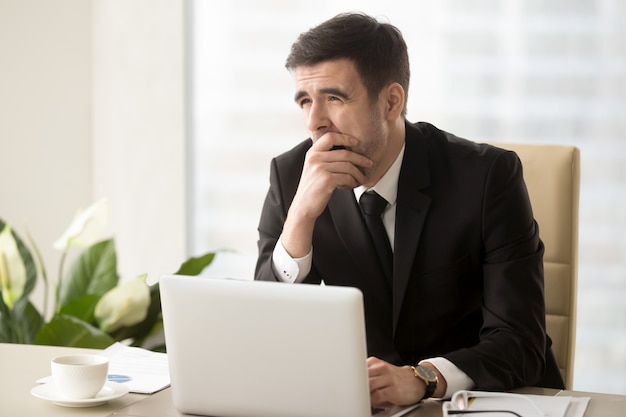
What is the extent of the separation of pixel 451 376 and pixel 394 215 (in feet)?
1.61

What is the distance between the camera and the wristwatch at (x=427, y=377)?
→ 4.74ft

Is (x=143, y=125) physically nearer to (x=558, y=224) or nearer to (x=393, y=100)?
(x=393, y=100)

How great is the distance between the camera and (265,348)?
127cm

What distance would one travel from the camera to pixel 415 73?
129 inches

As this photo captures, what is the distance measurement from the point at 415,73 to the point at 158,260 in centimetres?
127

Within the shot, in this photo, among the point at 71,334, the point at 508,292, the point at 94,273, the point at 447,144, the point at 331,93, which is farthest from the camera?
the point at 94,273

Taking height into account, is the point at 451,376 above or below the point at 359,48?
below

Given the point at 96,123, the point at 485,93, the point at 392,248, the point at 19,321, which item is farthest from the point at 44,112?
the point at 392,248

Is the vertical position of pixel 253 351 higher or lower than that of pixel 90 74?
lower

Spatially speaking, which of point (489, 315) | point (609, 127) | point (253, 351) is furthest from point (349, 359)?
point (609, 127)

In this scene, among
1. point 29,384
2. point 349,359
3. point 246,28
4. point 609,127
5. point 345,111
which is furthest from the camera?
point 246,28

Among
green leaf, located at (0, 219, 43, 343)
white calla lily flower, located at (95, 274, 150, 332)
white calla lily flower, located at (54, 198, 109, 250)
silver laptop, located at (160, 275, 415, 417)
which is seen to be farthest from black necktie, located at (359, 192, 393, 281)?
green leaf, located at (0, 219, 43, 343)

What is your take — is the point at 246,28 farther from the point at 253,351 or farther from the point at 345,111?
the point at 253,351

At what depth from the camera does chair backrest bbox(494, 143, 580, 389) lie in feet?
6.50
